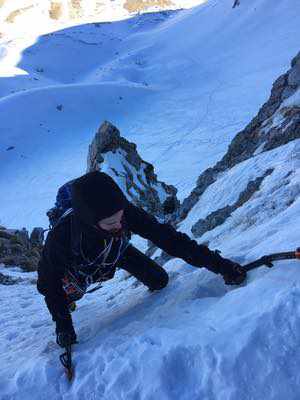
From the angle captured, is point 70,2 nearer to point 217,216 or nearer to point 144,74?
point 144,74

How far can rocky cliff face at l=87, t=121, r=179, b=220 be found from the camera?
1373cm

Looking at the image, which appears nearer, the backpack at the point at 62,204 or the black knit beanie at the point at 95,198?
the black knit beanie at the point at 95,198

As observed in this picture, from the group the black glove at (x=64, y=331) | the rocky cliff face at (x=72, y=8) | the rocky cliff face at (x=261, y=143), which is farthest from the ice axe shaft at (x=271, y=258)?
the rocky cliff face at (x=72, y=8)

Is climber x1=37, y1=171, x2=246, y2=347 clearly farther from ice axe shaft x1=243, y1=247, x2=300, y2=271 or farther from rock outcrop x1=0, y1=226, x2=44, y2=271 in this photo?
→ rock outcrop x1=0, y1=226, x2=44, y2=271

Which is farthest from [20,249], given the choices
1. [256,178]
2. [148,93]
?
[148,93]

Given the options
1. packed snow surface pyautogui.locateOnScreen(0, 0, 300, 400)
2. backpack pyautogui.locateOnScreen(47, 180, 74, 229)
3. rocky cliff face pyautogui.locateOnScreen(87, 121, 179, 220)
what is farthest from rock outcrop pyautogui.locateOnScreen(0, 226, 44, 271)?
backpack pyautogui.locateOnScreen(47, 180, 74, 229)

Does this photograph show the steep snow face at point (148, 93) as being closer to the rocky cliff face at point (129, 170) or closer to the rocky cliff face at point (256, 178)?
the rocky cliff face at point (129, 170)

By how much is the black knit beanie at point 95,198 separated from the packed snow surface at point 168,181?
91cm

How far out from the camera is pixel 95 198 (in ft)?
11.1

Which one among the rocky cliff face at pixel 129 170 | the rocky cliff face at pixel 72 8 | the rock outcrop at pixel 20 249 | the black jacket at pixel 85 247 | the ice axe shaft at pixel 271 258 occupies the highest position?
the rocky cliff face at pixel 72 8

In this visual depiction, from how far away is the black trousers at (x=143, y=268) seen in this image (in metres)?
4.65

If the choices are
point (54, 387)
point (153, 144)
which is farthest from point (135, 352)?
point (153, 144)

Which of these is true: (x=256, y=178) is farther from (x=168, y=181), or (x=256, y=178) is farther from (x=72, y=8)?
(x=72, y=8)

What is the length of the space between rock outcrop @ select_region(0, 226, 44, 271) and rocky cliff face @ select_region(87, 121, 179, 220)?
2.57 metres
